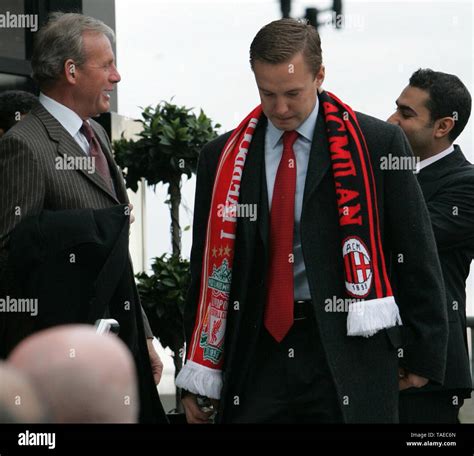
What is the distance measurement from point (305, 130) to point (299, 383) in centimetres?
73

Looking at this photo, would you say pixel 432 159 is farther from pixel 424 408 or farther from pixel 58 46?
pixel 58 46

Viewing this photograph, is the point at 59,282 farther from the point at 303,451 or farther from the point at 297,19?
the point at 303,451

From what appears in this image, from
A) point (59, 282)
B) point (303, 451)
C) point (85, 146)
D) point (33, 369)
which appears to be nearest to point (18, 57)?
point (85, 146)

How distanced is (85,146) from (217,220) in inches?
26.8

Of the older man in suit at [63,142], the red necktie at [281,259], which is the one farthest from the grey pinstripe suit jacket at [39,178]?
the red necktie at [281,259]

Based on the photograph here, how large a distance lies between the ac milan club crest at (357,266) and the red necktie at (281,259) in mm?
157

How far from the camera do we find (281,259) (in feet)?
9.71

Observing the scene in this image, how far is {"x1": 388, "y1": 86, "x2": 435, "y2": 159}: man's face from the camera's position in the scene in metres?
4.03

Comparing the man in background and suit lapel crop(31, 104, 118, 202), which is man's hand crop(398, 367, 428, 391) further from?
the man in background

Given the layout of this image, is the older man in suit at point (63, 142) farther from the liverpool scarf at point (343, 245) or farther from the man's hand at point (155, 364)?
the liverpool scarf at point (343, 245)

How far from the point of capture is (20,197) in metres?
3.18

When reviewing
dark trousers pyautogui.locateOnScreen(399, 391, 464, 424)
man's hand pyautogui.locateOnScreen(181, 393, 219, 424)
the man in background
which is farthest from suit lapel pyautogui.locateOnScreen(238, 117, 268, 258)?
the man in background

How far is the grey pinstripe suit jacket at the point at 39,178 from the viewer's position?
3180 mm

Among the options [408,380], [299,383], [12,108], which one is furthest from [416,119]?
[12,108]
